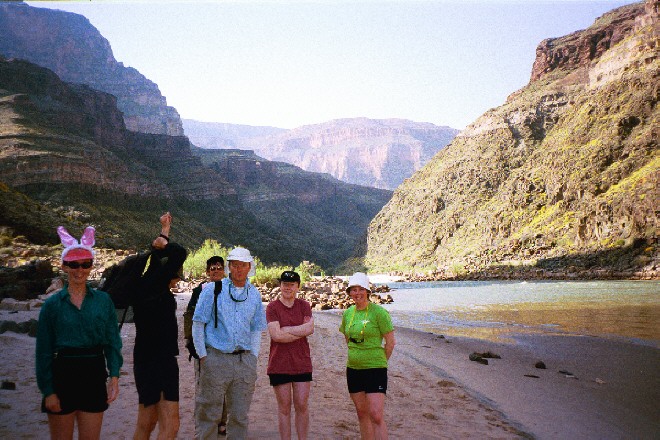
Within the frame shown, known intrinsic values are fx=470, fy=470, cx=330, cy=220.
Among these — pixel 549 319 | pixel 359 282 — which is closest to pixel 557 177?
pixel 549 319

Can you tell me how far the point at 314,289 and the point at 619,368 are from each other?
22.0 m

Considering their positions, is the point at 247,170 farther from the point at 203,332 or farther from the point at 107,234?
the point at 203,332

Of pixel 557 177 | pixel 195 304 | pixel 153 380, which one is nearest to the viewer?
pixel 153 380

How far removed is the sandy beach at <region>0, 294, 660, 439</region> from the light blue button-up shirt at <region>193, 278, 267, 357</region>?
1.57 m

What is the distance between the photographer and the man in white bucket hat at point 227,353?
383 centimetres

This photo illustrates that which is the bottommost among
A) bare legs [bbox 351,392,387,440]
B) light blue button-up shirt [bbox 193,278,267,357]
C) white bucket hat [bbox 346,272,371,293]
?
bare legs [bbox 351,392,387,440]

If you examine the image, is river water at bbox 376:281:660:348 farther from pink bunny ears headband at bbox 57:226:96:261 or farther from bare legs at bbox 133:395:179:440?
pink bunny ears headband at bbox 57:226:96:261

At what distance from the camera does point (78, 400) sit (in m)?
3.16

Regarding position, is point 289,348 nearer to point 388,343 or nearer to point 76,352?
point 388,343

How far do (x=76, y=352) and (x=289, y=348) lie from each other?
1.82 m

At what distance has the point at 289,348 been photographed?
14.4ft

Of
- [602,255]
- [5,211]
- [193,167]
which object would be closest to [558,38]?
[602,255]

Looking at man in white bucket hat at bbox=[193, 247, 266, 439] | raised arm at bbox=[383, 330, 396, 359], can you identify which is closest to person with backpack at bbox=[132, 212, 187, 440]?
man in white bucket hat at bbox=[193, 247, 266, 439]

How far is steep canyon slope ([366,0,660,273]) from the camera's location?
173 ft
